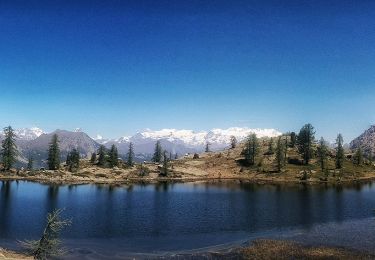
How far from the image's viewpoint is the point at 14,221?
296 feet

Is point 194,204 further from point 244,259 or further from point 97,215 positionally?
point 244,259

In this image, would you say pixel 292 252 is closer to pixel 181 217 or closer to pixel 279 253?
pixel 279 253

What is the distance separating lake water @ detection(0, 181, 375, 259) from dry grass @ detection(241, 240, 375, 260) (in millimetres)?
5622

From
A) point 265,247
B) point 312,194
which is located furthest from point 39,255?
point 312,194

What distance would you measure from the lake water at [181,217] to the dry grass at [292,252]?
5622 mm

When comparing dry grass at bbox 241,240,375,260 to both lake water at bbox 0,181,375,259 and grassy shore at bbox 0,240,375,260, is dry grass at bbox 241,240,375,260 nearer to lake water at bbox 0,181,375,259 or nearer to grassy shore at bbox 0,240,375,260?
grassy shore at bbox 0,240,375,260

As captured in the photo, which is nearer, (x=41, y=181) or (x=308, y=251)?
(x=308, y=251)

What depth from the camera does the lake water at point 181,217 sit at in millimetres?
74125

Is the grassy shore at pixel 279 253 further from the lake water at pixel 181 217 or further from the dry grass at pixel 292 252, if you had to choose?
the lake water at pixel 181 217

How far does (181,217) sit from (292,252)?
40100 millimetres

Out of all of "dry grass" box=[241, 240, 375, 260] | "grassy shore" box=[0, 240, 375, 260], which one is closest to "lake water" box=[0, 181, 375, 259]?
"grassy shore" box=[0, 240, 375, 260]

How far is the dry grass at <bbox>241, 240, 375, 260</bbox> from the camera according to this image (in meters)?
62.0

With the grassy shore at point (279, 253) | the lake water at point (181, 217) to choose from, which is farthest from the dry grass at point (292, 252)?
the lake water at point (181, 217)

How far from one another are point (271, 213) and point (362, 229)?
26.0 metres
